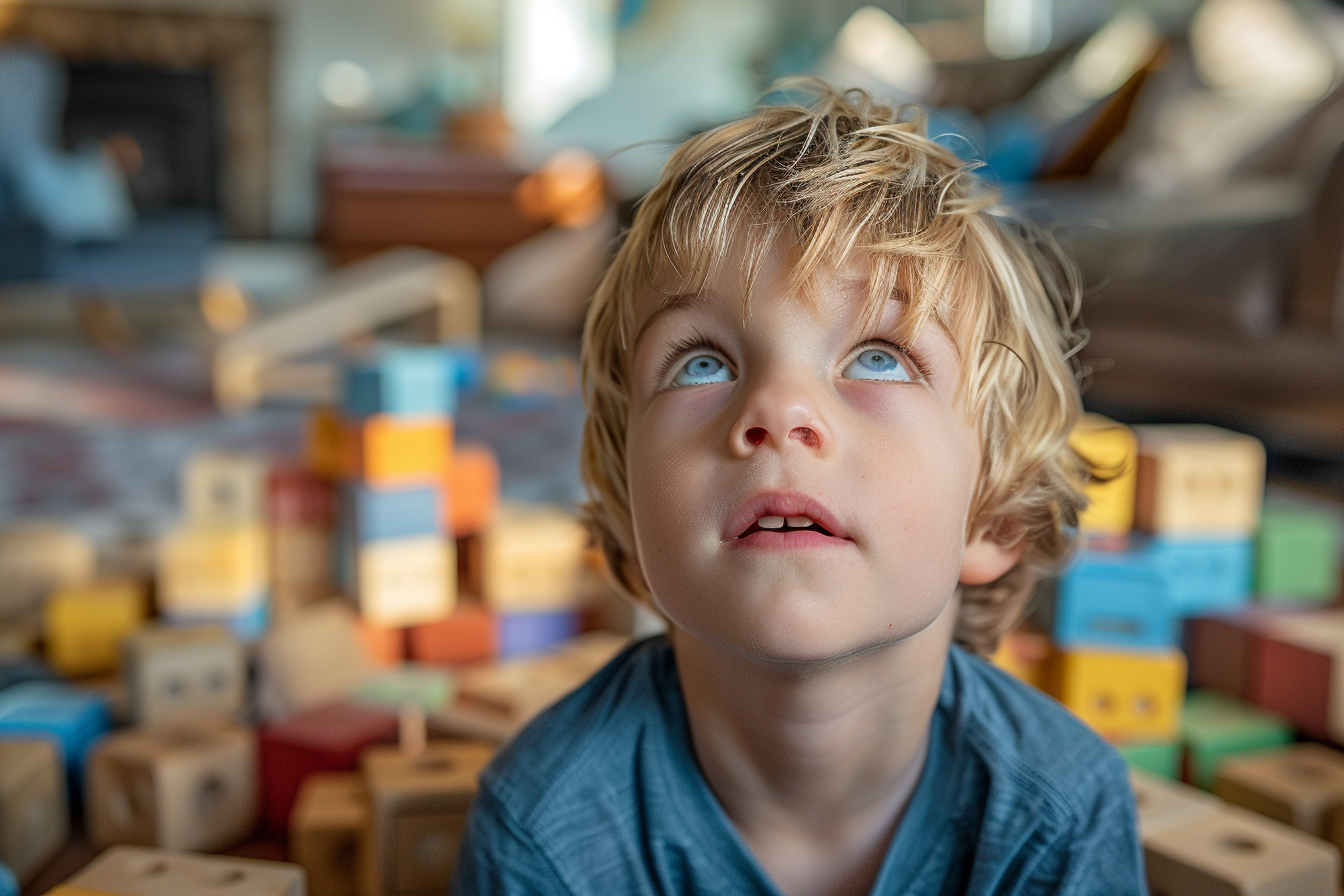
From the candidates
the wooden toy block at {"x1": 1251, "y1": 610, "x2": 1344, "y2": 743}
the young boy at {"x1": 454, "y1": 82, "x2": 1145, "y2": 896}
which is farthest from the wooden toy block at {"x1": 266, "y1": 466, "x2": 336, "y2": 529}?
the wooden toy block at {"x1": 1251, "y1": 610, "x2": 1344, "y2": 743}

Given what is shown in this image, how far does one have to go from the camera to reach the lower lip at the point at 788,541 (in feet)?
1.63

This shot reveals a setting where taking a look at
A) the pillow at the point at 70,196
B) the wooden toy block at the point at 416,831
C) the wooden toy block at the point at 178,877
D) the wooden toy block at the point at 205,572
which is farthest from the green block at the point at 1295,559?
the pillow at the point at 70,196

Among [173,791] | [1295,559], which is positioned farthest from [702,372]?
[1295,559]

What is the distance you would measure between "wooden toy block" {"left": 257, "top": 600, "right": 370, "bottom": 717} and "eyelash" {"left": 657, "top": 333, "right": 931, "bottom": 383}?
0.67m

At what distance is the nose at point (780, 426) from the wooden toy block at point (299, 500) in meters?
1.01

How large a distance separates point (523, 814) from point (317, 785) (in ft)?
1.20

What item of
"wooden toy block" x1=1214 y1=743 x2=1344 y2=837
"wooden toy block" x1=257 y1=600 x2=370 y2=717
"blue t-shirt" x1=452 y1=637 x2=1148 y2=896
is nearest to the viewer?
"blue t-shirt" x1=452 y1=637 x2=1148 y2=896

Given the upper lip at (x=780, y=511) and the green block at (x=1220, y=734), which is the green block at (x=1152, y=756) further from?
the upper lip at (x=780, y=511)

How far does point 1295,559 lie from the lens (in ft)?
3.93

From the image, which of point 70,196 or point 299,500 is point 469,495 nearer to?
point 299,500

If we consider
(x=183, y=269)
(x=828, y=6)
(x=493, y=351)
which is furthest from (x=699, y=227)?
(x=828, y=6)

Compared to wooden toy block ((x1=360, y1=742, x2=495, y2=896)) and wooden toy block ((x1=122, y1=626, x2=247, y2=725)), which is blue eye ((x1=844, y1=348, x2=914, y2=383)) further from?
wooden toy block ((x1=122, y1=626, x2=247, y2=725))

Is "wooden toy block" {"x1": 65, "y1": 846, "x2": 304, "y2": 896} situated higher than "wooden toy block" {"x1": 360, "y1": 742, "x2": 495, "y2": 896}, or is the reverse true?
"wooden toy block" {"x1": 65, "y1": 846, "x2": 304, "y2": 896}

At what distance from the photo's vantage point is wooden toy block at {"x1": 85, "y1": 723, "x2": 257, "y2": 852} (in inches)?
34.6
